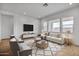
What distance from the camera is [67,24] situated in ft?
6.66

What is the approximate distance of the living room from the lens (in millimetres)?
1979

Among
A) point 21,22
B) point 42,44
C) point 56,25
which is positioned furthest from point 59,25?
point 21,22

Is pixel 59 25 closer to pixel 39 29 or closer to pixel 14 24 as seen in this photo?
pixel 39 29

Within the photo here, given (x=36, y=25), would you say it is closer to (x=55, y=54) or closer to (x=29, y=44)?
(x=29, y=44)

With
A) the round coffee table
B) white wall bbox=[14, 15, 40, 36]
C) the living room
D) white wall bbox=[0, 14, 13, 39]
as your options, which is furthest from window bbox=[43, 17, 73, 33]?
white wall bbox=[0, 14, 13, 39]

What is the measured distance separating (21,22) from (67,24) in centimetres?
121

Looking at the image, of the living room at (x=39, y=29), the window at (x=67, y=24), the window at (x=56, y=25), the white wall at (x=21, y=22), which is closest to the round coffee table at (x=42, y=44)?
the living room at (x=39, y=29)

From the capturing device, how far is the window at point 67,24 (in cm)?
199

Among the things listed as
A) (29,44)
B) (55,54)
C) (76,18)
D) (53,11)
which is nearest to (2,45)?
(29,44)

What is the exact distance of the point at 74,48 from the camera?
194cm

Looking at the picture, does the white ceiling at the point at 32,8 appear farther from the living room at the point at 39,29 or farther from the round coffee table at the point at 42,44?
the round coffee table at the point at 42,44

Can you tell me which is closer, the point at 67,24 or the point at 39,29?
the point at 67,24

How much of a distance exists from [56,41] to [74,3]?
3.46 feet

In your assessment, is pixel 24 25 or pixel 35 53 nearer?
pixel 35 53
